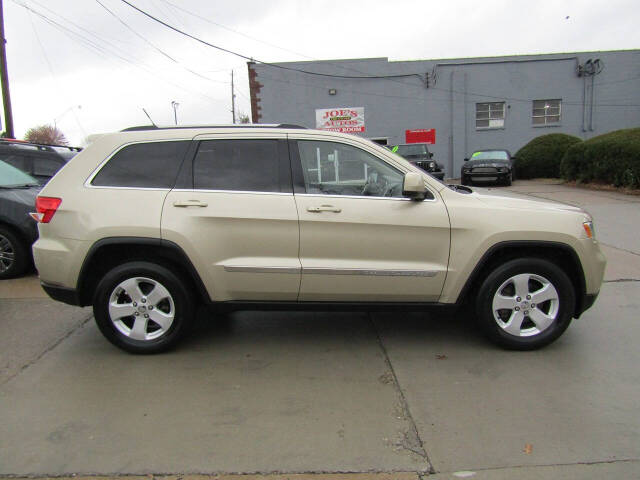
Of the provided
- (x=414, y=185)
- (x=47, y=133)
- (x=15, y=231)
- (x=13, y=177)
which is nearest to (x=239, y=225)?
(x=414, y=185)

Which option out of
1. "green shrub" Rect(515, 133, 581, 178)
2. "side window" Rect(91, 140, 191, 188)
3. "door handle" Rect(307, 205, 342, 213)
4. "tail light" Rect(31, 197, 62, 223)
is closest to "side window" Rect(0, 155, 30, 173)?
"tail light" Rect(31, 197, 62, 223)

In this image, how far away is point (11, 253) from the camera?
6230 mm

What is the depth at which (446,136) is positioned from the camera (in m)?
25.3

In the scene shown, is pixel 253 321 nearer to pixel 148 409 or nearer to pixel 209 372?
pixel 209 372

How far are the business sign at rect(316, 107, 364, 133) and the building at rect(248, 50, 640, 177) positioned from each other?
0.69ft

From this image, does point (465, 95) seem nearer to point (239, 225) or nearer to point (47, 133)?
point (239, 225)

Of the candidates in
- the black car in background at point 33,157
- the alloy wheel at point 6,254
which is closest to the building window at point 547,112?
the black car in background at point 33,157

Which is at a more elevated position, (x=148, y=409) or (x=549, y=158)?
(x=549, y=158)

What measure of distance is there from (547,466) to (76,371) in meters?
3.31

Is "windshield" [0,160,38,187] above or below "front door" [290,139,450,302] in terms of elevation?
above

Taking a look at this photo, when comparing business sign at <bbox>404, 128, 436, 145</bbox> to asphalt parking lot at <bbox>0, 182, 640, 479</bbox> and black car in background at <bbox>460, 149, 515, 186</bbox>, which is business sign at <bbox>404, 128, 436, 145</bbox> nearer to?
black car in background at <bbox>460, 149, 515, 186</bbox>

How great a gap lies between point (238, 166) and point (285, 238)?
714mm

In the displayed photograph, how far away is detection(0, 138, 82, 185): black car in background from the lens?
24.7ft

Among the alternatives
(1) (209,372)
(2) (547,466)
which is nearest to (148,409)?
(1) (209,372)
